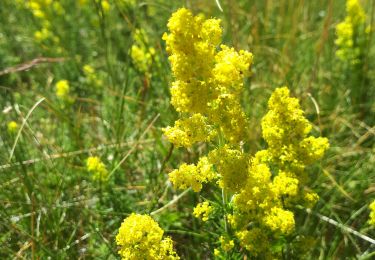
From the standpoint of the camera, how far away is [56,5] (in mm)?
5312

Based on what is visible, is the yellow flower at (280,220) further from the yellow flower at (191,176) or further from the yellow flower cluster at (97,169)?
the yellow flower cluster at (97,169)

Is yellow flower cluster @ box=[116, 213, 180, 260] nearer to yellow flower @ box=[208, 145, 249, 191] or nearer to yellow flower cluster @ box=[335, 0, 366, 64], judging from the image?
yellow flower @ box=[208, 145, 249, 191]

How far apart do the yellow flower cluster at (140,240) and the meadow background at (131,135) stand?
539 mm

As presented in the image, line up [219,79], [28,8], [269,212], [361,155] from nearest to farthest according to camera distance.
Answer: [219,79] < [269,212] < [361,155] < [28,8]

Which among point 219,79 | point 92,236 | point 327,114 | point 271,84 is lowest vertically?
point 92,236

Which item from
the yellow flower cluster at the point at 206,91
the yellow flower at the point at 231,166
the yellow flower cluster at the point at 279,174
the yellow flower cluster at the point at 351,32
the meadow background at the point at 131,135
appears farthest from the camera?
the yellow flower cluster at the point at 351,32

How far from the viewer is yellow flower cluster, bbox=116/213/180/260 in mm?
2062

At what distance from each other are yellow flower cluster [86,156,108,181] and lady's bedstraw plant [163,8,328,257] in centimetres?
87

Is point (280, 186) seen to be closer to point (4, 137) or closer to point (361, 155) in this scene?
point (361, 155)

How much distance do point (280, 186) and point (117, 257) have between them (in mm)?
937

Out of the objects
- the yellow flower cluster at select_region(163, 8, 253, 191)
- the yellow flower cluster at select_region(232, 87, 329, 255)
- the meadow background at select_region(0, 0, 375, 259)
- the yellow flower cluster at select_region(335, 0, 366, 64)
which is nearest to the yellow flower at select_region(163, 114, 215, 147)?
the yellow flower cluster at select_region(163, 8, 253, 191)

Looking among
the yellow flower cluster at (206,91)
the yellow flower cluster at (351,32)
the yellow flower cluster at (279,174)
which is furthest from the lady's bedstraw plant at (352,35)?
the yellow flower cluster at (206,91)

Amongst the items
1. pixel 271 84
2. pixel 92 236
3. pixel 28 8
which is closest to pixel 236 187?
pixel 92 236

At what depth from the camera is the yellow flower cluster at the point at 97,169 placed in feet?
10.0
